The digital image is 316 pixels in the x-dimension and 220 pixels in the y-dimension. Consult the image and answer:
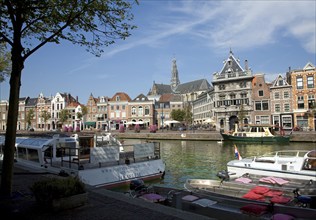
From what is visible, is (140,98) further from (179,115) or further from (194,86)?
(194,86)

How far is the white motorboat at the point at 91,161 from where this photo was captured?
1441cm

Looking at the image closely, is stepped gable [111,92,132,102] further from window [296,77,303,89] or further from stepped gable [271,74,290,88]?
window [296,77,303,89]

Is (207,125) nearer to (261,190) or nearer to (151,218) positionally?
(261,190)

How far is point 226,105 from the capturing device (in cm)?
6662

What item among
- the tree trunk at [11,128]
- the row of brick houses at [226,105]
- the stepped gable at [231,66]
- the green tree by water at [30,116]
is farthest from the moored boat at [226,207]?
the green tree by water at [30,116]

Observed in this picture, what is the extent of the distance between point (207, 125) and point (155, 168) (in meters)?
58.8

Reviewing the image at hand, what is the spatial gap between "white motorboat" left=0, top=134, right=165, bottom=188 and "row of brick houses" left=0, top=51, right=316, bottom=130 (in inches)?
1764

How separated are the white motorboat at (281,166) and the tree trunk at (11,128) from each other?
13645 millimetres

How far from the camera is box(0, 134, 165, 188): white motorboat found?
14414 millimetres

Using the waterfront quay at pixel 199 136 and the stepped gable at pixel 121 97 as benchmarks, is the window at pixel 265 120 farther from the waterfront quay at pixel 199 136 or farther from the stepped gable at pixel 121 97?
the stepped gable at pixel 121 97

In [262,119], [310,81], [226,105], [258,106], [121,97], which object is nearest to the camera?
[310,81]

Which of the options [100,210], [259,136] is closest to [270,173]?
[100,210]

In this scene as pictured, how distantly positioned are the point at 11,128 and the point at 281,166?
1539cm

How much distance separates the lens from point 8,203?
7617mm
